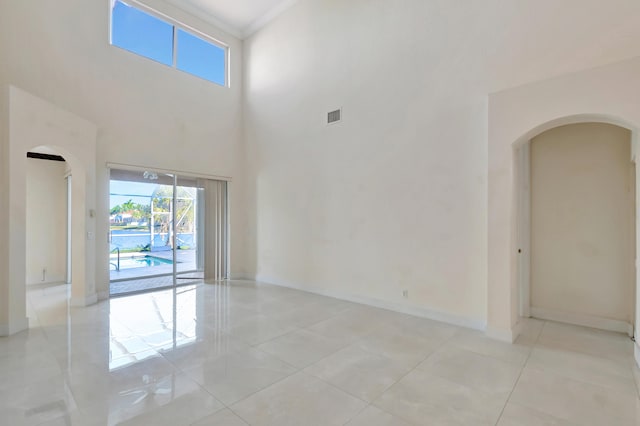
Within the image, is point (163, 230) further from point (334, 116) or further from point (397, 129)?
point (397, 129)

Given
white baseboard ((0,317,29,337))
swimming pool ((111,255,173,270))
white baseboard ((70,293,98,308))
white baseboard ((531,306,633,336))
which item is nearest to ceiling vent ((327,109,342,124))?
white baseboard ((531,306,633,336))

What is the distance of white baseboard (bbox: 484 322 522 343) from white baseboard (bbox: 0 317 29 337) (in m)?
6.13

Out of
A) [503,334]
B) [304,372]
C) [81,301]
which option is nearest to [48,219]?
[81,301]

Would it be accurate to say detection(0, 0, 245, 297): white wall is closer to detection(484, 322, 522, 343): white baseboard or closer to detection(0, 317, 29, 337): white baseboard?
detection(0, 317, 29, 337): white baseboard

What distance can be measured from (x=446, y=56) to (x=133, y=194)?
20.9 feet

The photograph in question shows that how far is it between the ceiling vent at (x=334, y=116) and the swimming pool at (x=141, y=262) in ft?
15.6

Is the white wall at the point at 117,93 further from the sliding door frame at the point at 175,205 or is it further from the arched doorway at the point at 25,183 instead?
the arched doorway at the point at 25,183

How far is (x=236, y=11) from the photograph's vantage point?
7.16m

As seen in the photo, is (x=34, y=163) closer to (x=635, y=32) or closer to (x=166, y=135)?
(x=166, y=135)

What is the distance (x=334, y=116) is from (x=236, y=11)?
3853 millimetres

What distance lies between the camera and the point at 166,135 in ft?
21.8

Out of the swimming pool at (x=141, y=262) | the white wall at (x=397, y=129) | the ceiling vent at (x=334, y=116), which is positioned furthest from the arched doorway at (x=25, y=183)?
the ceiling vent at (x=334, y=116)

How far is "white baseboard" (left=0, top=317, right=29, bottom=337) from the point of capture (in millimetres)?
3877

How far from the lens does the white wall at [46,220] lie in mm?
6902
